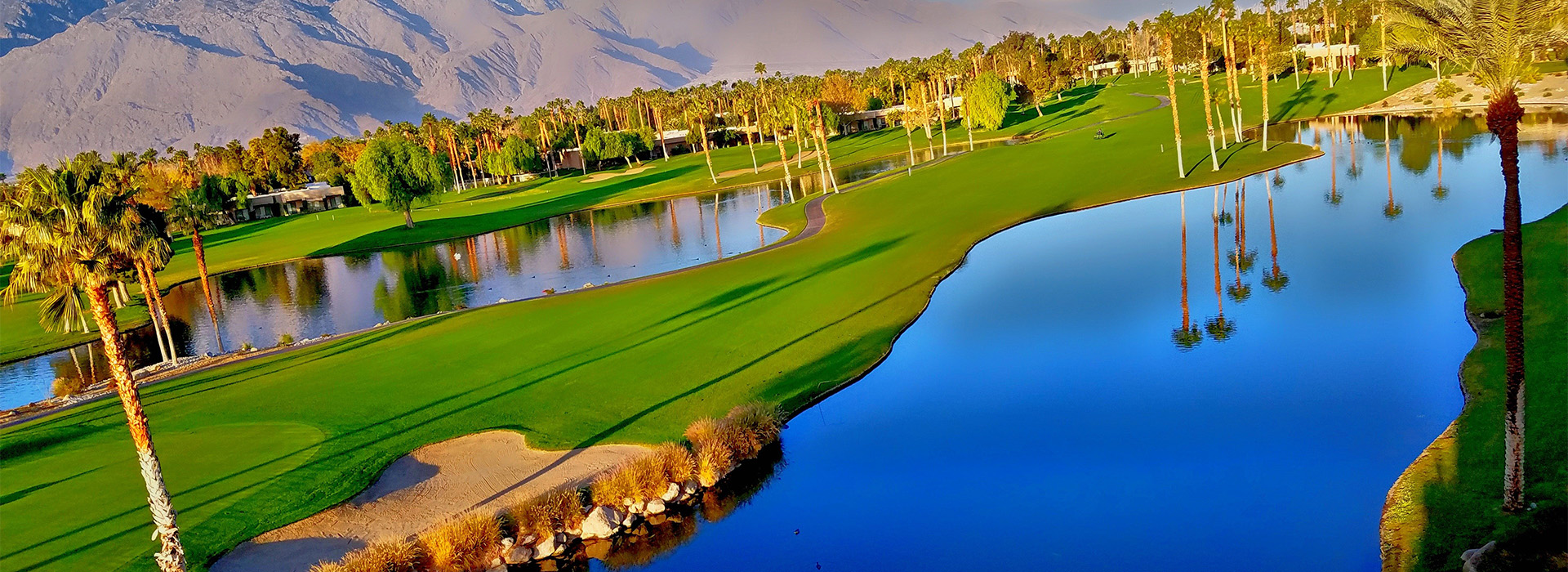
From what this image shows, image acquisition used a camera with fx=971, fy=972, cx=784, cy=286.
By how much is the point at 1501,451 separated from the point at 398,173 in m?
95.0

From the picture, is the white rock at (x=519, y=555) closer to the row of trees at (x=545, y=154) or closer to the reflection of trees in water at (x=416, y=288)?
the row of trees at (x=545, y=154)

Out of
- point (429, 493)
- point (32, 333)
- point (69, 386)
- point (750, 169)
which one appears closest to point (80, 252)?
point (429, 493)

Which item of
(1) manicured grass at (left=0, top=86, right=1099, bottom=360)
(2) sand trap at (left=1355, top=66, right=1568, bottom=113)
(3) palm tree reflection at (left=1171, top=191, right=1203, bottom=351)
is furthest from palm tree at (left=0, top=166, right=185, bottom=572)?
(2) sand trap at (left=1355, top=66, right=1568, bottom=113)

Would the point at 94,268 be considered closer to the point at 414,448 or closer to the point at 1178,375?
the point at 414,448

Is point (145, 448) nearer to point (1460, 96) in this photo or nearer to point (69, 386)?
point (69, 386)

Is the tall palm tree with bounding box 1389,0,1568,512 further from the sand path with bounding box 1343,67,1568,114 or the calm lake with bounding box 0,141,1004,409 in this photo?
the sand path with bounding box 1343,67,1568,114

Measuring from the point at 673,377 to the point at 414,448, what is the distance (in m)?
8.21

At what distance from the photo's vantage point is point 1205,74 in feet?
230

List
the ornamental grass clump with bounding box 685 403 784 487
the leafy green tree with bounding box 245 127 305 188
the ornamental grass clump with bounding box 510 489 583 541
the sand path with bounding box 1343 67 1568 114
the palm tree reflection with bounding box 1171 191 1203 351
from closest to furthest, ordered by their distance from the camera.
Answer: the ornamental grass clump with bounding box 510 489 583 541, the ornamental grass clump with bounding box 685 403 784 487, the palm tree reflection with bounding box 1171 191 1203 351, the sand path with bounding box 1343 67 1568 114, the leafy green tree with bounding box 245 127 305 188

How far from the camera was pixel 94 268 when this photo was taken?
20.3 metres

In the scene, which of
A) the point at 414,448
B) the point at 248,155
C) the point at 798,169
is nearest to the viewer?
the point at 414,448

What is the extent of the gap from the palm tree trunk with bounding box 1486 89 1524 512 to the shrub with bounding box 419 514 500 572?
1936cm

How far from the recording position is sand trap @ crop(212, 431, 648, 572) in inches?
846

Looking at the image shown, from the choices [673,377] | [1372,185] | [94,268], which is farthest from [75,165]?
[1372,185]
